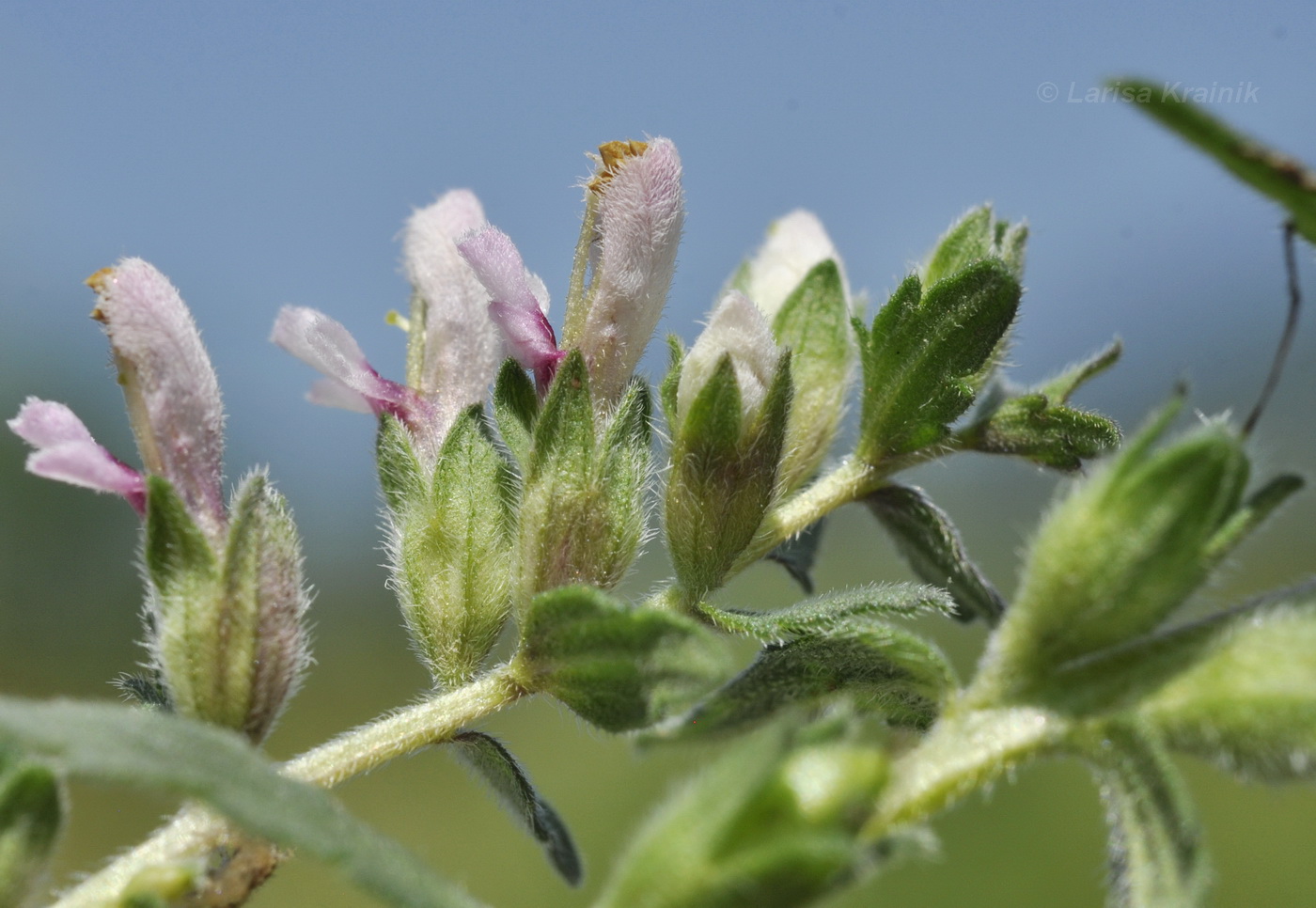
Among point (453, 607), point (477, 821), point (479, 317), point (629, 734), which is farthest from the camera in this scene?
point (477, 821)

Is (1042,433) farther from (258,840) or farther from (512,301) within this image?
(258,840)

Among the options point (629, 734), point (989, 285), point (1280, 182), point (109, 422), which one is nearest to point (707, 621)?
point (629, 734)

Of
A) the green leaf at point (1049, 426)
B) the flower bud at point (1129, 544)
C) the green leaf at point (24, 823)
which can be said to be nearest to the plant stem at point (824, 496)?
the green leaf at point (1049, 426)

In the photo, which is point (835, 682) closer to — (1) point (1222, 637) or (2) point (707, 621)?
(2) point (707, 621)

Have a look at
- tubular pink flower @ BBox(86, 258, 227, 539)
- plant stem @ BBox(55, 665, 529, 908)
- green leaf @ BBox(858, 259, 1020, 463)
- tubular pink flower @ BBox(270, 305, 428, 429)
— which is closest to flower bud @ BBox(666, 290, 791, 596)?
green leaf @ BBox(858, 259, 1020, 463)

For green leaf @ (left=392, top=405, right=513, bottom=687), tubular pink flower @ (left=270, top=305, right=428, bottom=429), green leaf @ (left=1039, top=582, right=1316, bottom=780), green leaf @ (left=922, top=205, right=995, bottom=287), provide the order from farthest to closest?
green leaf @ (left=922, top=205, right=995, bottom=287), tubular pink flower @ (left=270, top=305, right=428, bottom=429), green leaf @ (left=392, top=405, right=513, bottom=687), green leaf @ (left=1039, top=582, right=1316, bottom=780)

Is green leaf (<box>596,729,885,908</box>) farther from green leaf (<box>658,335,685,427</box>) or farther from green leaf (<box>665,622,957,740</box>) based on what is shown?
green leaf (<box>658,335,685,427</box>)

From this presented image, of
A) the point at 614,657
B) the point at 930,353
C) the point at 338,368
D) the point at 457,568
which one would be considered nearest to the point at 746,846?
the point at 614,657
